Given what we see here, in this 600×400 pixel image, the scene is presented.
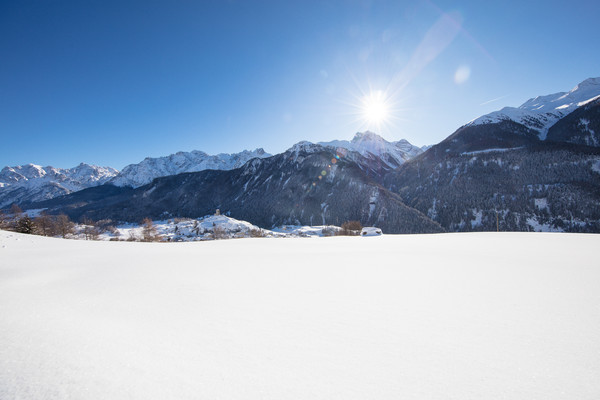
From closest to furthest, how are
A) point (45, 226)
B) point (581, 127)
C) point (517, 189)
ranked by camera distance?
point (45, 226)
point (517, 189)
point (581, 127)

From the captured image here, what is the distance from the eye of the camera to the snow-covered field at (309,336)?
6.75 ft

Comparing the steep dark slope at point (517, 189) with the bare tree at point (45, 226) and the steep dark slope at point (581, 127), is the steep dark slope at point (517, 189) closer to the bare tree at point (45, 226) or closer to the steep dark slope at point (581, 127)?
the steep dark slope at point (581, 127)

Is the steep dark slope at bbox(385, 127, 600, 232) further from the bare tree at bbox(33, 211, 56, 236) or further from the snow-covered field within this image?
the bare tree at bbox(33, 211, 56, 236)

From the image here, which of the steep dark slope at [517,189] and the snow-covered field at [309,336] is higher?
the steep dark slope at [517,189]

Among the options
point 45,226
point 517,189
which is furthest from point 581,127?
point 45,226

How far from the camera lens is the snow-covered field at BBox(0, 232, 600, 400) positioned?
6.75ft

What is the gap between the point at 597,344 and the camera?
8.49 feet

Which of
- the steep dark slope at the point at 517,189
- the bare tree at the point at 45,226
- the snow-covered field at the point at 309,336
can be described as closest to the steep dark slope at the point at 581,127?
the steep dark slope at the point at 517,189

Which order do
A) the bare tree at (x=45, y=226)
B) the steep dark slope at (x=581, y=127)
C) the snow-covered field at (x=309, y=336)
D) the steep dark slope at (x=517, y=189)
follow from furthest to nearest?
the steep dark slope at (x=581, y=127) < the steep dark slope at (x=517, y=189) < the bare tree at (x=45, y=226) < the snow-covered field at (x=309, y=336)

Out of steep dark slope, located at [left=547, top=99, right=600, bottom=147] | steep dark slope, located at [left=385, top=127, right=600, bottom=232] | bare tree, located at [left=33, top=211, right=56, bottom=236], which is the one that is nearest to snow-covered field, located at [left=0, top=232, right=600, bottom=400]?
bare tree, located at [left=33, top=211, right=56, bottom=236]

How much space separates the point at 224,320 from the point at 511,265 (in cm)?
700

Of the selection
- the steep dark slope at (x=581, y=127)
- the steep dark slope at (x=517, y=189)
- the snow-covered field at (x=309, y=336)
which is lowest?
the snow-covered field at (x=309, y=336)

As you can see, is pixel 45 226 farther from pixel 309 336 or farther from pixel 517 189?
pixel 517 189

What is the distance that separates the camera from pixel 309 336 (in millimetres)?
2881
